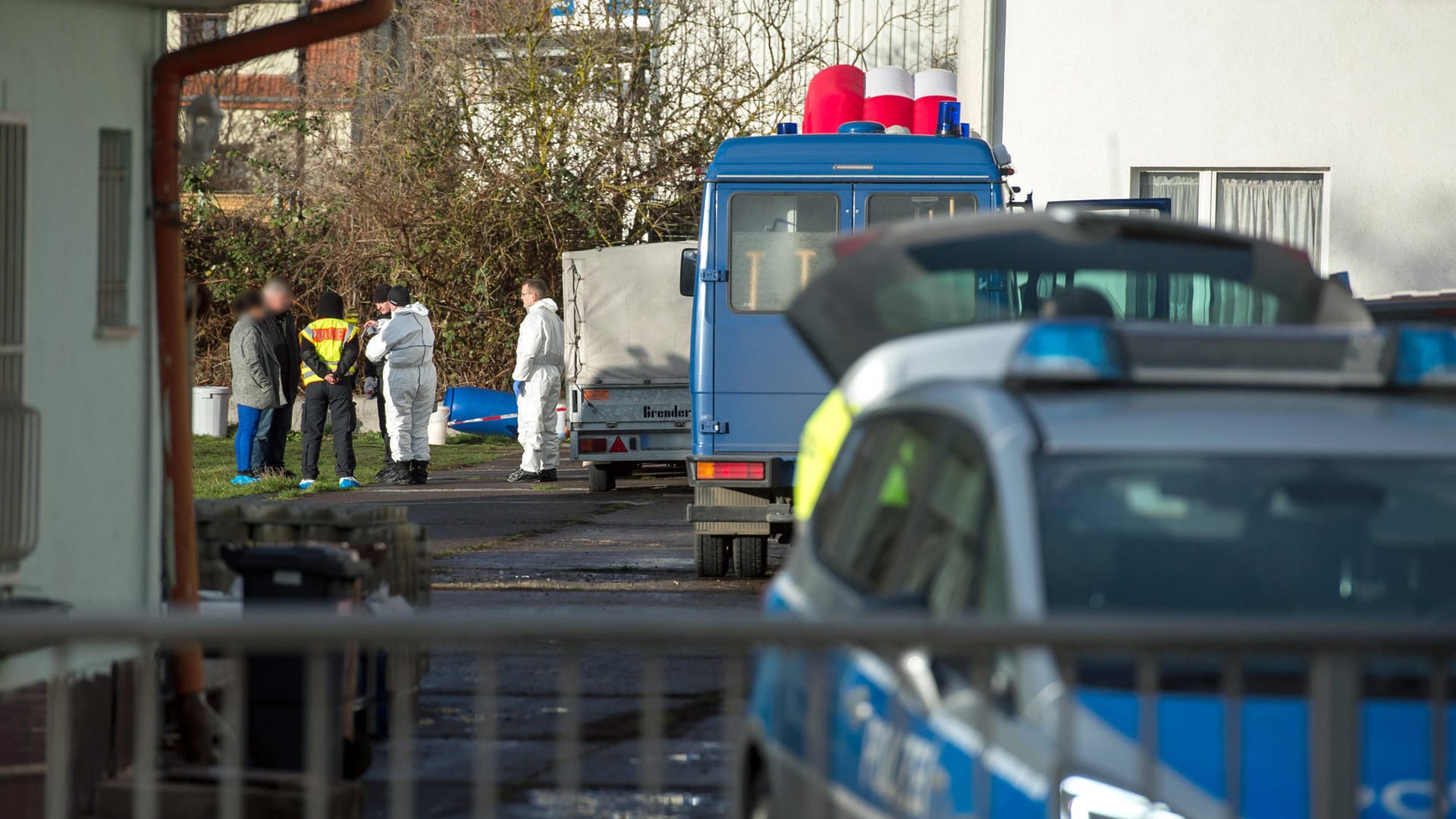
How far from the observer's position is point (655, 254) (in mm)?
17219

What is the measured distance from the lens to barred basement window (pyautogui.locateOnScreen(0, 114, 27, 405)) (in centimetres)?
515

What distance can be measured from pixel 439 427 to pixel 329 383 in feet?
20.0

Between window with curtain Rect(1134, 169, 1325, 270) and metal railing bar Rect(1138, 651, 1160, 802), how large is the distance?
50.8 ft

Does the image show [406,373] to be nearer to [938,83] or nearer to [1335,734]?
[938,83]

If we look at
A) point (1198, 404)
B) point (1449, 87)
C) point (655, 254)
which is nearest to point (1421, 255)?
point (1449, 87)

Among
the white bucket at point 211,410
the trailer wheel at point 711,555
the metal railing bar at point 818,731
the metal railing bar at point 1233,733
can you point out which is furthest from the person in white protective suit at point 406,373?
the metal railing bar at point 1233,733

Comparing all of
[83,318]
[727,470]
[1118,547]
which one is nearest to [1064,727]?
[1118,547]

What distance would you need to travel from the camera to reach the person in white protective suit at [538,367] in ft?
56.2

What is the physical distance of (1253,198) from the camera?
17.7m

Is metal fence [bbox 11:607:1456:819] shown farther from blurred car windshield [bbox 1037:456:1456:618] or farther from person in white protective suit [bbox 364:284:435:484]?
person in white protective suit [bbox 364:284:435:484]

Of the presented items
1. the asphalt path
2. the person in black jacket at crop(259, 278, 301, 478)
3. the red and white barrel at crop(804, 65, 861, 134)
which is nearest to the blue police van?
the asphalt path

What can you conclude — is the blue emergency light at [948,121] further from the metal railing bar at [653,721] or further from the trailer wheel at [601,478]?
the metal railing bar at [653,721]

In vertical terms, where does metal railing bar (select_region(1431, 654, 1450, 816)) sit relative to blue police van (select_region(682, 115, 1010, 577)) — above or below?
below

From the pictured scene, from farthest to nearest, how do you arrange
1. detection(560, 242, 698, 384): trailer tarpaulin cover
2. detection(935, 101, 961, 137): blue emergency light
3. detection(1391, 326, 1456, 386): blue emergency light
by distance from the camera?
detection(560, 242, 698, 384): trailer tarpaulin cover, detection(935, 101, 961, 137): blue emergency light, detection(1391, 326, 1456, 386): blue emergency light
